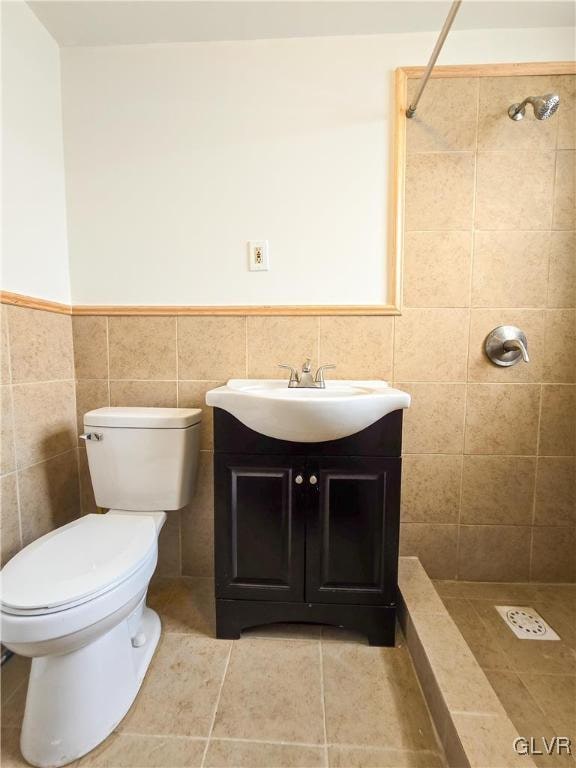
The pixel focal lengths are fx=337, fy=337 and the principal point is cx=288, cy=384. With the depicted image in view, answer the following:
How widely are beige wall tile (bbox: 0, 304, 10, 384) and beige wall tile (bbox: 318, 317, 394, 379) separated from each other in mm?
1061

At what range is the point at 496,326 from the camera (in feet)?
4.31

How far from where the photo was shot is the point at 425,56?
1232mm

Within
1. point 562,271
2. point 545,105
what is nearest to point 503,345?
point 562,271

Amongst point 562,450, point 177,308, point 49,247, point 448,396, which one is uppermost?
point 49,247

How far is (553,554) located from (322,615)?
101 centimetres

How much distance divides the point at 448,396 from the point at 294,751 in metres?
1.17

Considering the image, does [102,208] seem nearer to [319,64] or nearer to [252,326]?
[252,326]

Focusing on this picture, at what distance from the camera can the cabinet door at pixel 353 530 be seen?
1029 millimetres

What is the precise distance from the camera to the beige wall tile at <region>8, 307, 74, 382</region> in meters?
1.12

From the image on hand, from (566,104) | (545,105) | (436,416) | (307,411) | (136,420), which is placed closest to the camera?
(307,411)

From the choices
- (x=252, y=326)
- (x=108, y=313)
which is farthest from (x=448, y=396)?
(x=108, y=313)

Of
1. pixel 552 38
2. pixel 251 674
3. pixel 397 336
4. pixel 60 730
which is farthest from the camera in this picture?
pixel 397 336

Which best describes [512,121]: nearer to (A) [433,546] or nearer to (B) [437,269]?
(B) [437,269]

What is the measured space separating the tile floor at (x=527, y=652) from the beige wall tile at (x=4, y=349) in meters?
1.73
